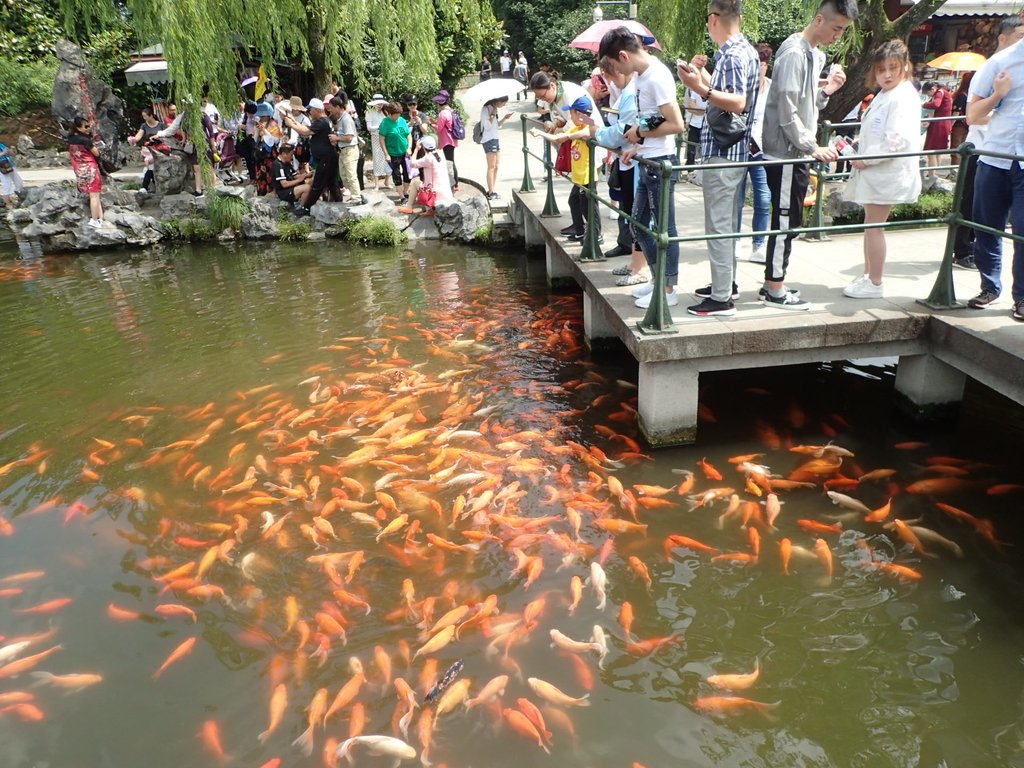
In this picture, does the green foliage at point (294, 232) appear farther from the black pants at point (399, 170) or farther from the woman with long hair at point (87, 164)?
the woman with long hair at point (87, 164)

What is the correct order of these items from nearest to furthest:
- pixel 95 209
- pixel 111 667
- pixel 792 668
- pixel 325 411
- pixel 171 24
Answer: pixel 792 668 < pixel 111 667 < pixel 325 411 < pixel 171 24 < pixel 95 209

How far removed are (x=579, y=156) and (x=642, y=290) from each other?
2.69 meters

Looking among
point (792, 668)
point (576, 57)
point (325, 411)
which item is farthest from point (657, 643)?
point (576, 57)

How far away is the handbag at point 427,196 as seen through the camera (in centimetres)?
1298

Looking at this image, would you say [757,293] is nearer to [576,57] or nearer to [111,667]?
[111,667]

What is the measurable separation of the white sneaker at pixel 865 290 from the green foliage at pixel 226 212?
1098 centimetres

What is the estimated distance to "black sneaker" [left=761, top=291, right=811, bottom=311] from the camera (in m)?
5.95

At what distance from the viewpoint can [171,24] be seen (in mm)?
12719

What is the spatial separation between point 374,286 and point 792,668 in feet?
26.7

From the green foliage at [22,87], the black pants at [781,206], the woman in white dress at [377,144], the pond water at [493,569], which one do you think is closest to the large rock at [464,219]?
the woman in white dress at [377,144]

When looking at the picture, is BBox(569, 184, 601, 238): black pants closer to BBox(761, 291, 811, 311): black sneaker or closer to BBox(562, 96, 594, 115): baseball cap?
BBox(562, 96, 594, 115): baseball cap

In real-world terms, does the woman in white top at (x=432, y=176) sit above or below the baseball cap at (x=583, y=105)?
below

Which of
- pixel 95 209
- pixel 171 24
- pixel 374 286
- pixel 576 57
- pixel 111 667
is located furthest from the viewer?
pixel 576 57

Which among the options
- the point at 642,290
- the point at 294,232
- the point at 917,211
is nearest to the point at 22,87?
the point at 294,232
